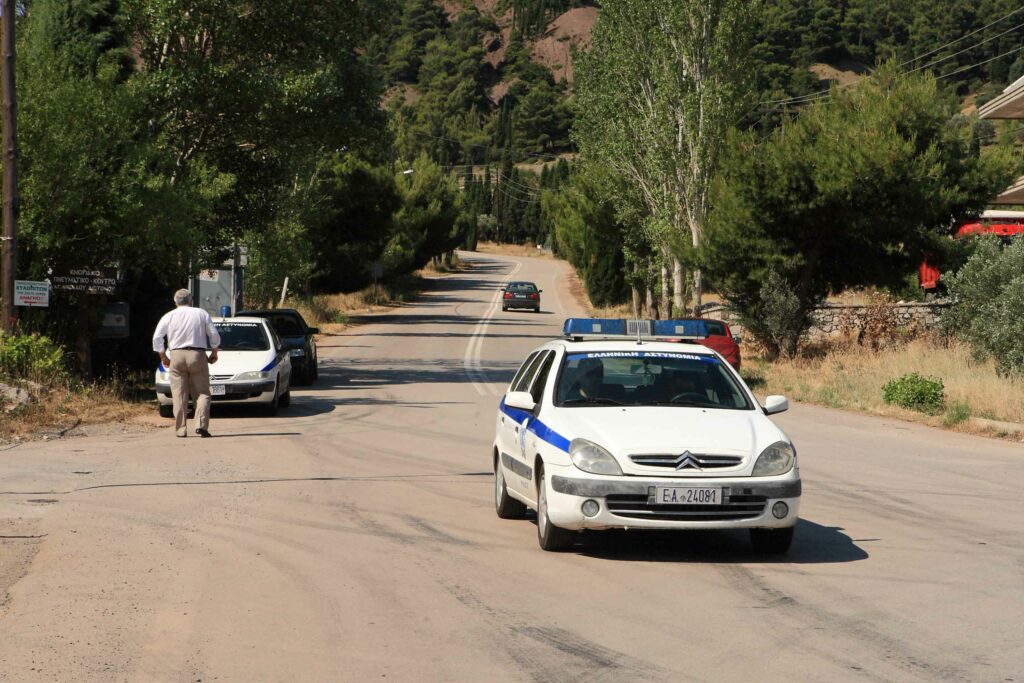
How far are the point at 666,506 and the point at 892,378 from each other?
17829 millimetres

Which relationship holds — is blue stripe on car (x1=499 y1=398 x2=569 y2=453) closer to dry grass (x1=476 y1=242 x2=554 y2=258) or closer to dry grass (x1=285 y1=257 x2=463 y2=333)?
dry grass (x1=285 y1=257 x2=463 y2=333)

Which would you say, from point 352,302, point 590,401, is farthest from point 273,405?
point 352,302

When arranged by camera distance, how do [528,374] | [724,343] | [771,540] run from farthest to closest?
[724,343], [528,374], [771,540]

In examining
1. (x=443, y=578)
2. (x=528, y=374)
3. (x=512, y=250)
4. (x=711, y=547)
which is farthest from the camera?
(x=512, y=250)

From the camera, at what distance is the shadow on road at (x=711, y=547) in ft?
30.7

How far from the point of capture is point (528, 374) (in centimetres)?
1137

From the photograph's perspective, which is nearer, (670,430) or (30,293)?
(670,430)

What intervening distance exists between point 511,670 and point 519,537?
12.5 ft

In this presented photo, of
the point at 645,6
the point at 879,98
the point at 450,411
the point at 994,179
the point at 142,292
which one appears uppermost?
the point at 645,6

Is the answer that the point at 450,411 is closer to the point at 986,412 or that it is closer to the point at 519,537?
the point at 986,412

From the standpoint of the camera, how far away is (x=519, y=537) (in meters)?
10.1

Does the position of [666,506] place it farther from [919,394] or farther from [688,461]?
[919,394]

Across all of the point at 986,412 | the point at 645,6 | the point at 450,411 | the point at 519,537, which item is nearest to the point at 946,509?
the point at 519,537

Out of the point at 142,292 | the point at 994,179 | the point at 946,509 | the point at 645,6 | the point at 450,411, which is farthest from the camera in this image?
the point at 645,6
